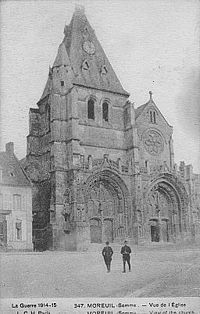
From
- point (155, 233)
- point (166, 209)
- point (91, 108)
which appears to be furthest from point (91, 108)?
point (155, 233)

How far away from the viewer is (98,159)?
73.7 ft

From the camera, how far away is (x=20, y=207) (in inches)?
709

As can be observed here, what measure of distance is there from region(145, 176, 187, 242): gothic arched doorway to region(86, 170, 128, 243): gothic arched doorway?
1387 millimetres

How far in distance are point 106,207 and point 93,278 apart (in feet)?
38.8

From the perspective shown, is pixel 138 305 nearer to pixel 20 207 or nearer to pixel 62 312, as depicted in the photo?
pixel 62 312

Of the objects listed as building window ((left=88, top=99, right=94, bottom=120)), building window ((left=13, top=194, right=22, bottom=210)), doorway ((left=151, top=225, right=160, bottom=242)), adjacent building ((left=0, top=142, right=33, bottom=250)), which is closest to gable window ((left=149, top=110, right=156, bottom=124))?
building window ((left=88, top=99, right=94, bottom=120))

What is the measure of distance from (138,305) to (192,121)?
5658mm

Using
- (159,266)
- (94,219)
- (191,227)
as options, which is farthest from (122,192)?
(159,266)

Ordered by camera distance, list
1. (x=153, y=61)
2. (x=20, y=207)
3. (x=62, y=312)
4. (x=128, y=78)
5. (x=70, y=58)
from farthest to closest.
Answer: (x=70, y=58) < (x=20, y=207) < (x=128, y=78) < (x=153, y=61) < (x=62, y=312)

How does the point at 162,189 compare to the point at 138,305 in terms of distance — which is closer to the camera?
the point at 138,305

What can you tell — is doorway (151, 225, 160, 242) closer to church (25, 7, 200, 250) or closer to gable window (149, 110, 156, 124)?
church (25, 7, 200, 250)

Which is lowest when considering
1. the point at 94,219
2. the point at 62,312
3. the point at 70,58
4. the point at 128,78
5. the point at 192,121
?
the point at 62,312

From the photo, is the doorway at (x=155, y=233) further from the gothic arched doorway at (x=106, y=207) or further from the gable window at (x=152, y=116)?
the gable window at (x=152, y=116)

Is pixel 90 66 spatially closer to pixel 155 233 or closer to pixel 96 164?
pixel 96 164
